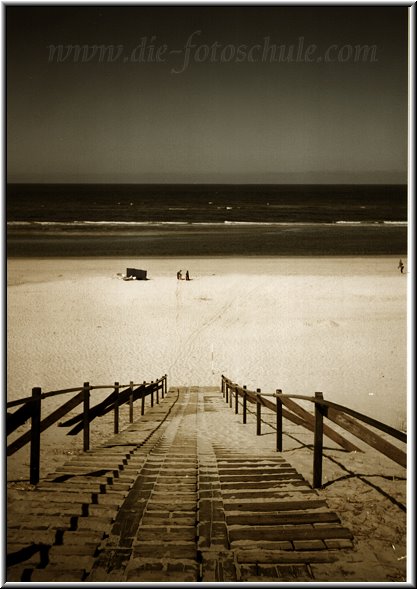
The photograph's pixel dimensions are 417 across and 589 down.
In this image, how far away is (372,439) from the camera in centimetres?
388

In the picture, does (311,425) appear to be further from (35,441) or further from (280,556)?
(35,441)

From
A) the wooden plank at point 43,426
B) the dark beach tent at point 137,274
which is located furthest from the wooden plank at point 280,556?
the dark beach tent at point 137,274

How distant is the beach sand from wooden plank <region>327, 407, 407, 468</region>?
662 mm

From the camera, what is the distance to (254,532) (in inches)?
133

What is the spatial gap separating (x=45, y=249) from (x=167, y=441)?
35787 millimetres

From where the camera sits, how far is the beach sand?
569 cm

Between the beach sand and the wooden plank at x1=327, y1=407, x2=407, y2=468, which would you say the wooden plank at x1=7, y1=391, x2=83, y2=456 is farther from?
the wooden plank at x1=327, y1=407, x2=407, y2=468

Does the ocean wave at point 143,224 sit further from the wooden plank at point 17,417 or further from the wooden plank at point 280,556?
the wooden plank at point 280,556

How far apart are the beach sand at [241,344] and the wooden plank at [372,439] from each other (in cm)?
66

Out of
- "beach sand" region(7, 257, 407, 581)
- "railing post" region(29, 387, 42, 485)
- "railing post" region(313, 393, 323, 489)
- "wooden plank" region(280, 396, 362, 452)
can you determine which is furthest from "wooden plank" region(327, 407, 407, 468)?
"railing post" region(29, 387, 42, 485)

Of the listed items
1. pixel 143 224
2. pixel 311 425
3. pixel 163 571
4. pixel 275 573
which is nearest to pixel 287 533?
pixel 275 573

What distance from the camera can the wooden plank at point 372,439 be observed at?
3.61 meters

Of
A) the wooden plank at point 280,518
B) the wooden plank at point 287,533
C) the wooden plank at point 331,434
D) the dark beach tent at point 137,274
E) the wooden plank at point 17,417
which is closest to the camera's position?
the wooden plank at point 287,533

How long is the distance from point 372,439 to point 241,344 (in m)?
13.6
